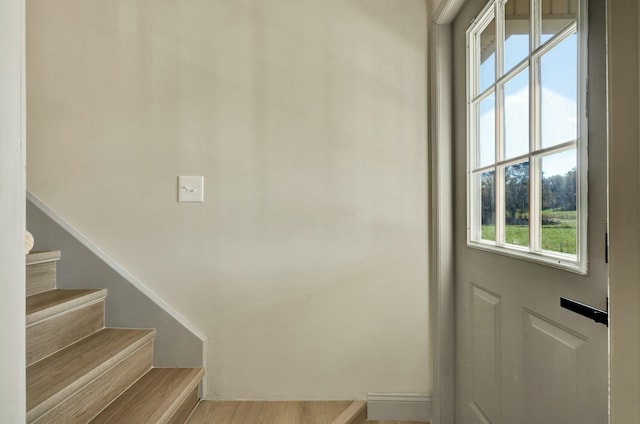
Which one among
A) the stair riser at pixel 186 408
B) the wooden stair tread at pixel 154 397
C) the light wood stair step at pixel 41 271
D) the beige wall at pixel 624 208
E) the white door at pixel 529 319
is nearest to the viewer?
the beige wall at pixel 624 208

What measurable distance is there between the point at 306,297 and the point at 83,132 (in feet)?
4.37

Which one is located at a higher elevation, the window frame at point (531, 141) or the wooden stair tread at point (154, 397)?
the window frame at point (531, 141)

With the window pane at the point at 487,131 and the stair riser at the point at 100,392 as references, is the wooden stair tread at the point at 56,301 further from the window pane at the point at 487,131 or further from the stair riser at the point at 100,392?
the window pane at the point at 487,131

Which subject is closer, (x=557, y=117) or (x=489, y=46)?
(x=557, y=117)

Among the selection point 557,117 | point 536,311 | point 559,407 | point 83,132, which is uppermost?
point 83,132

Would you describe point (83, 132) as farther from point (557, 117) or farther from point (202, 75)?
point (557, 117)

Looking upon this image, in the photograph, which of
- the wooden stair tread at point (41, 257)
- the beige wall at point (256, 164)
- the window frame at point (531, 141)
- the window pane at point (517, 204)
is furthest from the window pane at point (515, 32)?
the wooden stair tread at point (41, 257)

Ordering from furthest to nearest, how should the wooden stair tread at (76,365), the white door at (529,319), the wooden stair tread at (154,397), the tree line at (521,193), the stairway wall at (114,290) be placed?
the stairway wall at (114,290)
the wooden stair tread at (154,397)
the wooden stair tread at (76,365)
the tree line at (521,193)
the white door at (529,319)

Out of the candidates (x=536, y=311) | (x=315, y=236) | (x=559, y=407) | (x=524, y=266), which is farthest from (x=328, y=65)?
(x=559, y=407)

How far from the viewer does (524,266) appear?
103cm

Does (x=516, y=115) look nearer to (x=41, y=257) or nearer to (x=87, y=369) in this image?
(x=87, y=369)

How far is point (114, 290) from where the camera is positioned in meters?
1.60

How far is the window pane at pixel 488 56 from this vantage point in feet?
4.09

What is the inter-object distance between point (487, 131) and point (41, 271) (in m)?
1.98
